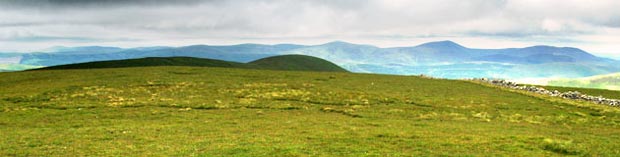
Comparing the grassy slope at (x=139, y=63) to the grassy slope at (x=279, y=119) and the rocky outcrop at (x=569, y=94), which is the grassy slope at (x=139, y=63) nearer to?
the grassy slope at (x=279, y=119)

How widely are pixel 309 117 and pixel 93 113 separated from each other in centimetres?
2298

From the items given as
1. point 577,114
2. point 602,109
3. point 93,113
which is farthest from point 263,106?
point 602,109

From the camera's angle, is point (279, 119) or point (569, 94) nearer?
point (279, 119)

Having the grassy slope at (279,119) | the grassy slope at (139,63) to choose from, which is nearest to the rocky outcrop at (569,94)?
the grassy slope at (279,119)

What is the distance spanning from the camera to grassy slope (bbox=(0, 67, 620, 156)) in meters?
27.8

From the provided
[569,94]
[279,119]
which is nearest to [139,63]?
[279,119]

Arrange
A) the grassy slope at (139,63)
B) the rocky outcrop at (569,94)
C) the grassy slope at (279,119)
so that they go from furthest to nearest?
the grassy slope at (139,63), the rocky outcrop at (569,94), the grassy slope at (279,119)

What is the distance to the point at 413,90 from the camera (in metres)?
69.9

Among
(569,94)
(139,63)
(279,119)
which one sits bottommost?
(279,119)

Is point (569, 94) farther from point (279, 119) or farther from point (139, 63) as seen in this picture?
point (139, 63)

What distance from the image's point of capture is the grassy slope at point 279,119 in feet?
91.4

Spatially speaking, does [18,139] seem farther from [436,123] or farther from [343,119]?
[436,123]

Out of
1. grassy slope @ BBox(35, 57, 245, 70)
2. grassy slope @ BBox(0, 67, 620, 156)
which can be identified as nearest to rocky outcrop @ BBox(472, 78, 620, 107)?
grassy slope @ BBox(0, 67, 620, 156)

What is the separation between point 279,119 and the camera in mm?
41656
